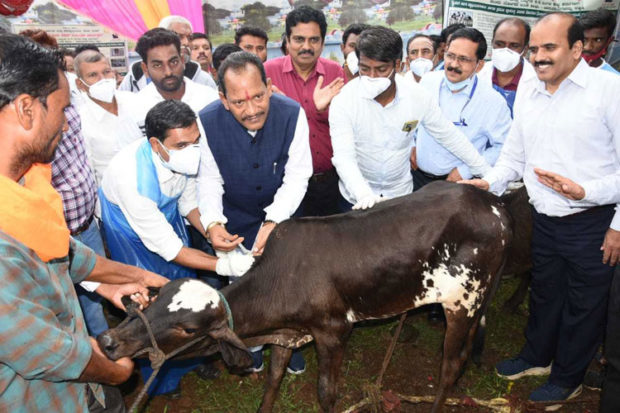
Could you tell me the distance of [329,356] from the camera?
314cm

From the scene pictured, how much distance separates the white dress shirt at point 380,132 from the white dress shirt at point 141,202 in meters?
1.32

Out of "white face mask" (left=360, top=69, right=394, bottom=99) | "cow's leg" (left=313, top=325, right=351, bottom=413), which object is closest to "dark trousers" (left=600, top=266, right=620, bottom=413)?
"cow's leg" (left=313, top=325, right=351, bottom=413)

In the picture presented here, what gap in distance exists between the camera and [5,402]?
1701 mm

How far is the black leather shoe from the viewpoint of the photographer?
418 cm

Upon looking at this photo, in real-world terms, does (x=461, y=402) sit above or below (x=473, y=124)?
Result: below

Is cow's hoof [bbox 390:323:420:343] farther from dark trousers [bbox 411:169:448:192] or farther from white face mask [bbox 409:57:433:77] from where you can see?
white face mask [bbox 409:57:433:77]

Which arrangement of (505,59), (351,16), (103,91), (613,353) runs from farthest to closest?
(351,16), (505,59), (103,91), (613,353)

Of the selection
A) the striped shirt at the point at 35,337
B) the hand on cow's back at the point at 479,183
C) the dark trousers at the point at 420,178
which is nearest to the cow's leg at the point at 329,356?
the hand on cow's back at the point at 479,183

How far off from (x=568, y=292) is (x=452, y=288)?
0.99 metres

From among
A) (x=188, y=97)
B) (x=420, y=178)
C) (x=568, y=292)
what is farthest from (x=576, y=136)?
(x=188, y=97)

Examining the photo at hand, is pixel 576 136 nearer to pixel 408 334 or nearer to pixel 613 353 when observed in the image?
pixel 613 353

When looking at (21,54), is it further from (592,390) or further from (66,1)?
(66,1)

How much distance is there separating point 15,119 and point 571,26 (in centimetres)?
313

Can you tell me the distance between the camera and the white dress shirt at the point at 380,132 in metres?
3.75
